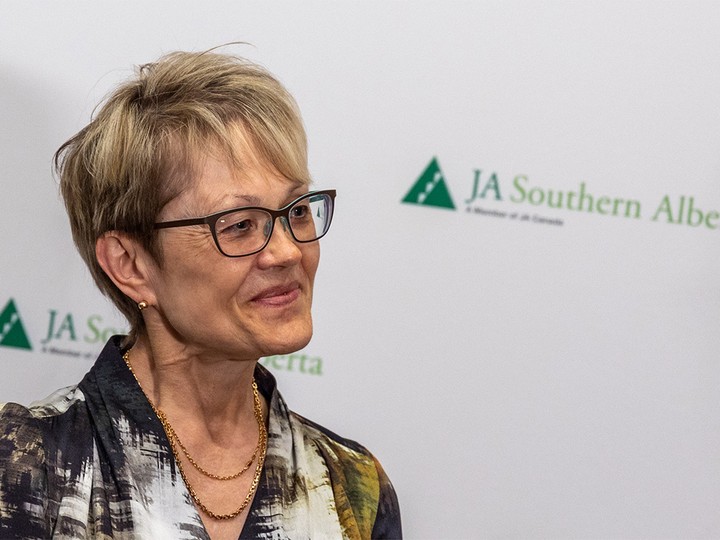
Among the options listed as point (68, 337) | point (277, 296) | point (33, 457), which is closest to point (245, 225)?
point (277, 296)

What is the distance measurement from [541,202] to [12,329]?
43.5 inches

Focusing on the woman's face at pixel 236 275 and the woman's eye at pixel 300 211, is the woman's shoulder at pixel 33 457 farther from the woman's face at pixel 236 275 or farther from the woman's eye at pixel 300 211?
the woman's eye at pixel 300 211

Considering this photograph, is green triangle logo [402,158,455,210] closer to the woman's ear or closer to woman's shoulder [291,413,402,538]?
woman's shoulder [291,413,402,538]

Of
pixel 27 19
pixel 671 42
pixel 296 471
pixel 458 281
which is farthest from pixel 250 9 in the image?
pixel 296 471

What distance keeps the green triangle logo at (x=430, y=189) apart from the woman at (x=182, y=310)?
65 cm

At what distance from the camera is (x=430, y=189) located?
217 centimetres

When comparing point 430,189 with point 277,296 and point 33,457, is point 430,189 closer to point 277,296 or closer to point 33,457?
point 277,296

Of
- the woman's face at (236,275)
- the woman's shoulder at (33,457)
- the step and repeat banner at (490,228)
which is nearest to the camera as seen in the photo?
the woman's shoulder at (33,457)

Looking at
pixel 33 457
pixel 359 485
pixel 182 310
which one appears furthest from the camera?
pixel 359 485

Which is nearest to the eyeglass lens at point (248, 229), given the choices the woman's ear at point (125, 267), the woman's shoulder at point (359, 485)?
the woman's ear at point (125, 267)

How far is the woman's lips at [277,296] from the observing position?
57.7 inches

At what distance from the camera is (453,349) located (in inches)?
86.1

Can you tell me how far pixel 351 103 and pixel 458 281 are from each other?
0.42m

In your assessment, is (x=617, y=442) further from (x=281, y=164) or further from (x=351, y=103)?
(x=281, y=164)
